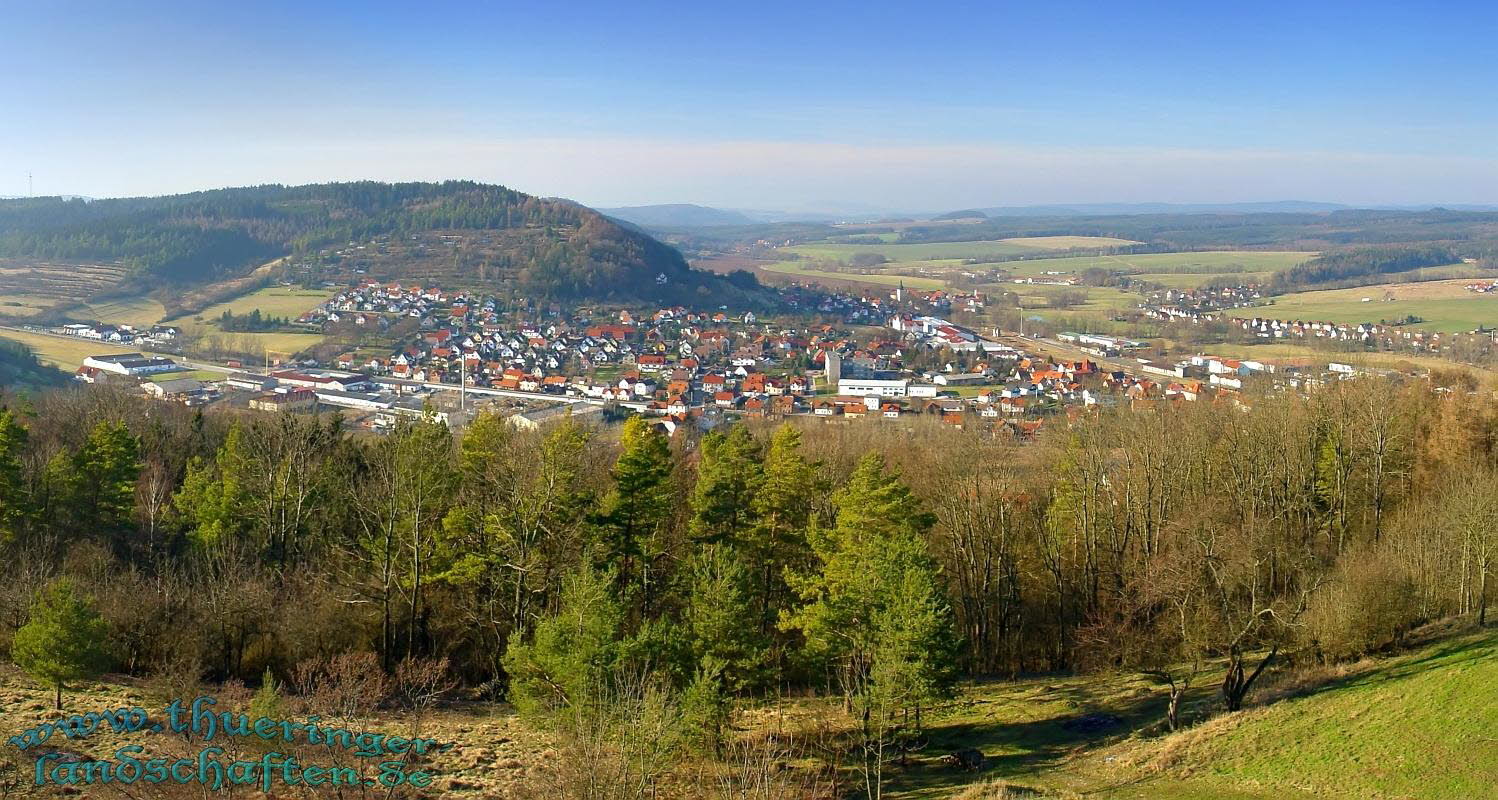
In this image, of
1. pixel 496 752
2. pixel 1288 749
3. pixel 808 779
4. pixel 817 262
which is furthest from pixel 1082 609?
pixel 817 262

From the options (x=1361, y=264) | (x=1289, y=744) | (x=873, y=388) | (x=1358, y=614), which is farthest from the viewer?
(x=1361, y=264)

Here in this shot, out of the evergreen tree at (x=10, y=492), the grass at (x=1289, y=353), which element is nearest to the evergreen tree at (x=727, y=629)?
the evergreen tree at (x=10, y=492)

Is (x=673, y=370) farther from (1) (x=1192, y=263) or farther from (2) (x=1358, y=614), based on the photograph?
(1) (x=1192, y=263)

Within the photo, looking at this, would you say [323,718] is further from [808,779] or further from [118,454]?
[118,454]

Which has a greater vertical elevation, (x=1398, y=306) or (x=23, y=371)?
(x=1398, y=306)

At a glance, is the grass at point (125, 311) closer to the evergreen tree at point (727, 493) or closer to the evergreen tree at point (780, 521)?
the evergreen tree at point (727, 493)

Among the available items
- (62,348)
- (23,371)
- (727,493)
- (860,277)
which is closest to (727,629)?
(727,493)

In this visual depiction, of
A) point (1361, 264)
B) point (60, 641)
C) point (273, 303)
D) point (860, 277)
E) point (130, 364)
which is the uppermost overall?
point (1361, 264)
